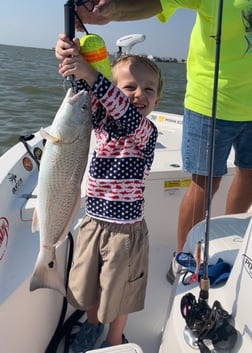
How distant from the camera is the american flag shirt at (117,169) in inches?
71.4

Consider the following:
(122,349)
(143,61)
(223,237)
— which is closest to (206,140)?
(223,237)

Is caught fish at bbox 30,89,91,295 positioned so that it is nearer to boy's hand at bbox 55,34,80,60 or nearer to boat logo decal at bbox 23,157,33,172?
boy's hand at bbox 55,34,80,60

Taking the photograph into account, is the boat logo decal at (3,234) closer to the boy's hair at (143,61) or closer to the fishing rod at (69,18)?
the boy's hair at (143,61)

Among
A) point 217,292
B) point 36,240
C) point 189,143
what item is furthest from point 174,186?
point 217,292

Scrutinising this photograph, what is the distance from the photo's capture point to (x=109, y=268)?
1.87 metres

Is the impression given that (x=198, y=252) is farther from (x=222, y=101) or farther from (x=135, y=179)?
(x=222, y=101)

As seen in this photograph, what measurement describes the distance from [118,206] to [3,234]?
1.96 ft

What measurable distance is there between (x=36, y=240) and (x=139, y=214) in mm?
608

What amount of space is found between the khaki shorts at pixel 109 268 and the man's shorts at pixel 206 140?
0.66 m

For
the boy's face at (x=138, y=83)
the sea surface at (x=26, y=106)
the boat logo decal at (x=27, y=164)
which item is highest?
the boy's face at (x=138, y=83)

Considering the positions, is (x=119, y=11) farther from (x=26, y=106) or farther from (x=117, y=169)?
(x=26, y=106)

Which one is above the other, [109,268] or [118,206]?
[118,206]

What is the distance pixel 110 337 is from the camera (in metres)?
2.09

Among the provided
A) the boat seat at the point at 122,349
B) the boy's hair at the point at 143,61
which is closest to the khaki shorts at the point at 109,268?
the boat seat at the point at 122,349
